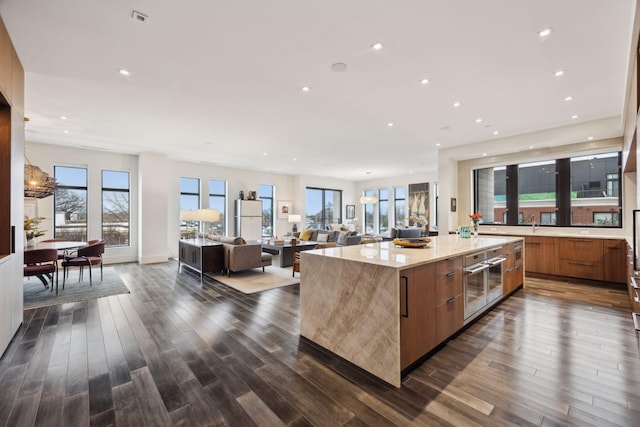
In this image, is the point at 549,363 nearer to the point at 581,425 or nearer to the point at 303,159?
the point at 581,425

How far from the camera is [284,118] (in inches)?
196

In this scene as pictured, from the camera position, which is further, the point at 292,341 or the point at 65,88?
the point at 65,88

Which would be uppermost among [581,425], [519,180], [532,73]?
[532,73]

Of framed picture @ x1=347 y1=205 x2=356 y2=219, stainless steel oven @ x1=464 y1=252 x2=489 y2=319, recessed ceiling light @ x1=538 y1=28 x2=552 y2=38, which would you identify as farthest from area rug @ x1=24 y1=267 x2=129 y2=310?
framed picture @ x1=347 y1=205 x2=356 y2=219

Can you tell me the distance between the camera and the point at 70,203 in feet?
23.7

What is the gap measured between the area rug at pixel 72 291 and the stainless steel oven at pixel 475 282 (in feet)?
17.2

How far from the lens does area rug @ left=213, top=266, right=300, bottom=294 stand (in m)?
5.09

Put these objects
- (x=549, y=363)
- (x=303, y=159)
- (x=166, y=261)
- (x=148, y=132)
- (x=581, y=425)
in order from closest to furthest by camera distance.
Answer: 1. (x=581, y=425)
2. (x=549, y=363)
3. (x=148, y=132)
4. (x=166, y=261)
5. (x=303, y=159)

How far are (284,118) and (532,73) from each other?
355cm

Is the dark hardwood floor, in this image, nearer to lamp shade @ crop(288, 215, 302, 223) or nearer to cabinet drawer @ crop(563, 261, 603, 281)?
cabinet drawer @ crop(563, 261, 603, 281)

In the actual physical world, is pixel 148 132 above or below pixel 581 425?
above

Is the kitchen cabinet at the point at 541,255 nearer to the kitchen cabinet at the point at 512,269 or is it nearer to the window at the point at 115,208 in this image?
the kitchen cabinet at the point at 512,269

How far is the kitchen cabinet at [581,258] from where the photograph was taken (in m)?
5.14

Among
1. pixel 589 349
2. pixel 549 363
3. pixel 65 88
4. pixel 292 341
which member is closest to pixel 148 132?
pixel 65 88
